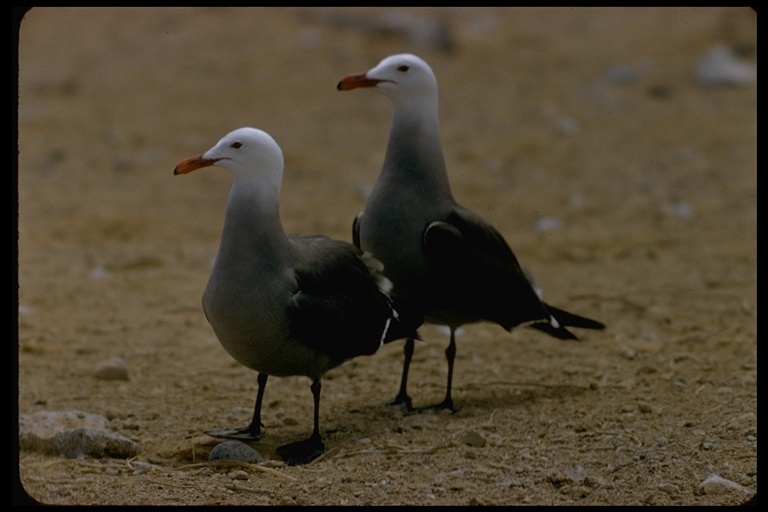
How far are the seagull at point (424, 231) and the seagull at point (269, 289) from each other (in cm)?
48

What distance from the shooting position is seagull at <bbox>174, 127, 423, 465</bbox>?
185 inches

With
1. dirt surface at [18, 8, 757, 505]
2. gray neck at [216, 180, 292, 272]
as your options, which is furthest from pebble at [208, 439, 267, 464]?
gray neck at [216, 180, 292, 272]

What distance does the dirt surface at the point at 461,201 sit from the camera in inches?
186

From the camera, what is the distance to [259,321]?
4668 millimetres

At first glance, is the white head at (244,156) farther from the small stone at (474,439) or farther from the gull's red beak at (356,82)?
the small stone at (474,439)

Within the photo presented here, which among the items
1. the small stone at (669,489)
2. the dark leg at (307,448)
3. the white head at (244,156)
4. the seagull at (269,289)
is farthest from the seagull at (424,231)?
the small stone at (669,489)

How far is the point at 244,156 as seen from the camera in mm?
4773

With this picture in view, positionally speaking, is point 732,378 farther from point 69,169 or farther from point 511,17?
point 511,17

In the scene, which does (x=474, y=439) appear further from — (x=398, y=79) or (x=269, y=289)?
(x=398, y=79)

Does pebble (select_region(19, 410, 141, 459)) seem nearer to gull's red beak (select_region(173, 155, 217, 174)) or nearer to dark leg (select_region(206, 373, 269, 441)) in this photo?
dark leg (select_region(206, 373, 269, 441))

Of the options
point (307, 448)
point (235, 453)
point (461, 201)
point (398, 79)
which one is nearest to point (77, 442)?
point (235, 453)

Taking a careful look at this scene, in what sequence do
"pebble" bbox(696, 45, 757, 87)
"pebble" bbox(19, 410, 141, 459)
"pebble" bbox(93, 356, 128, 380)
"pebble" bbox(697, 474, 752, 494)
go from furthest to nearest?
1. "pebble" bbox(696, 45, 757, 87)
2. "pebble" bbox(93, 356, 128, 380)
3. "pebble" bbox(19, 410, 141, 459)
4. "pebble" bbox(697, 474, 752, 494)

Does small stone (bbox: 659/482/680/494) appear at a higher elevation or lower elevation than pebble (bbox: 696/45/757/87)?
lower

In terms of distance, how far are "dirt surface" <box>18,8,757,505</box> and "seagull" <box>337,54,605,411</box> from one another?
49 centimetres
